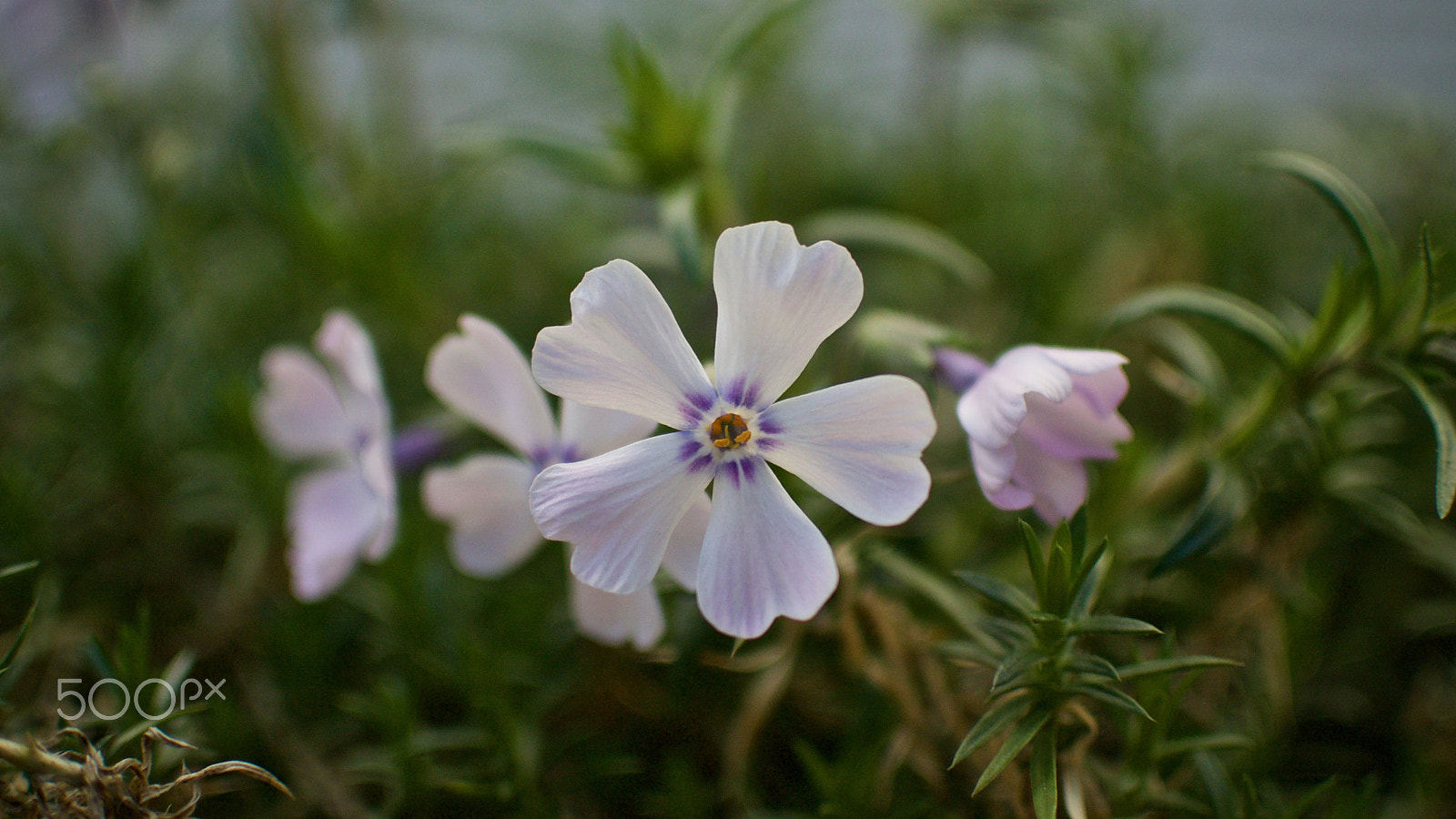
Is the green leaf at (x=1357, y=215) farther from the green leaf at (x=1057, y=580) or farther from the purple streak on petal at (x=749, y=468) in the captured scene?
the purple streak on petal at (x=749, y=468)

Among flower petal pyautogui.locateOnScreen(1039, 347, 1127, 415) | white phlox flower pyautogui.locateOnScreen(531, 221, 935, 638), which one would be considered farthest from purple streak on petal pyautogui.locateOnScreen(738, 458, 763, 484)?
flower petal pyautogui.locateOnScreen(1039, 347, 1127, 415)

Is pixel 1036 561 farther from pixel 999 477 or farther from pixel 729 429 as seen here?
pixel 729 429

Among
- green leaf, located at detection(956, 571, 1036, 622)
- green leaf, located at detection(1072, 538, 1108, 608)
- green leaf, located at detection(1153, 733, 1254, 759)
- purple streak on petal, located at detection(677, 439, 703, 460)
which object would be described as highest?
purple streak on petal, located at detection(677, 439, 703, 460)

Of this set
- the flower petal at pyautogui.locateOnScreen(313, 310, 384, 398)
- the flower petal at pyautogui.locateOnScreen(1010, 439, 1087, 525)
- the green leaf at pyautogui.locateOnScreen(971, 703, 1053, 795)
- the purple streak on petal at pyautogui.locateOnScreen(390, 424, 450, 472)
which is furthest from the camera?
the purple streak on petal at pyautogui.locateOnScreen(390, 424, 450, 472)

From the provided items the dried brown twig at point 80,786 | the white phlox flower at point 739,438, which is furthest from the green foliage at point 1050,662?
the dried brown twig at point 80,786

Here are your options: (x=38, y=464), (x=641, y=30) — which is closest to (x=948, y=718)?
(x=38, y=464)

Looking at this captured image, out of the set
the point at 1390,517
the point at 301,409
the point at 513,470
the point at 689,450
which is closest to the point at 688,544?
the point at 689,450

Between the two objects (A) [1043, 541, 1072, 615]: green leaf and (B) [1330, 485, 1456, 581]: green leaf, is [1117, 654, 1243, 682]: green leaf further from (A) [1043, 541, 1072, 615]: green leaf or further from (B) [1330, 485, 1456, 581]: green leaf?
(B) [1330, 485, 1456, 581]: green leaf
